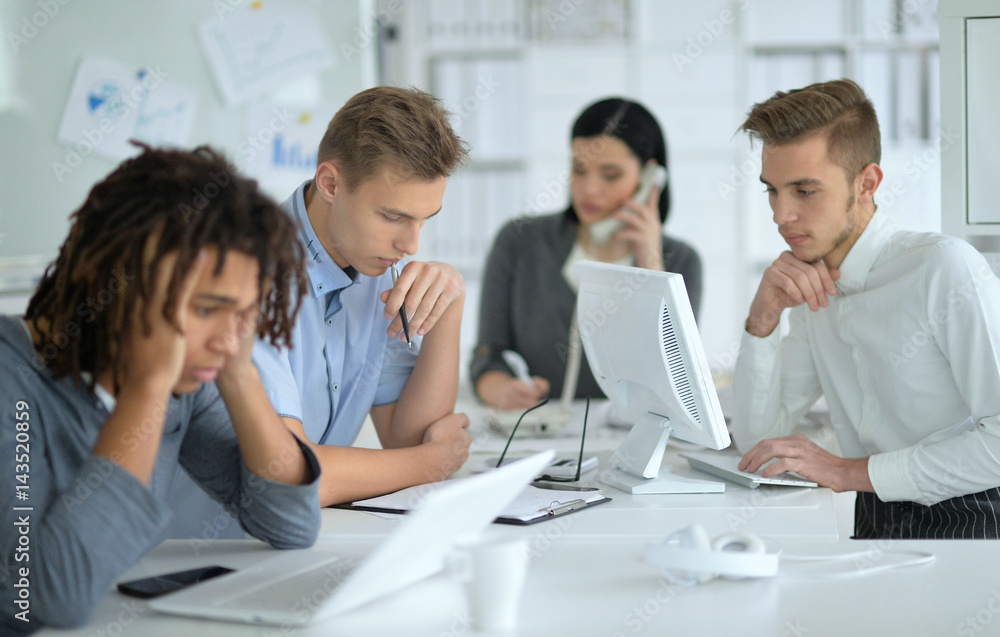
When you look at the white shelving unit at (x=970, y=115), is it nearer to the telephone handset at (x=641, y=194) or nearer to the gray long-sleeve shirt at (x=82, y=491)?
the telephone handset at (x=641, y=194)

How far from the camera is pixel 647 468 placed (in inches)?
56.1

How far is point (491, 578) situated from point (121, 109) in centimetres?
239

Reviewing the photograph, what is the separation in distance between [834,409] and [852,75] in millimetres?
2269

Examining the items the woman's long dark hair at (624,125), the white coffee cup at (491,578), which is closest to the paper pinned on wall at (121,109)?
the woman's long dark hair at (624,125)

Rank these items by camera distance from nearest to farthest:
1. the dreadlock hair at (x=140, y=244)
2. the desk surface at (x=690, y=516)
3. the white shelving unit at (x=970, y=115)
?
1. the dreadlock hair at (x=140, y=244)
2. the desk surface at (x=690, y=516)
3. the white shelving unit at (x=970, y=115)

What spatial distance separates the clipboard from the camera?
1230mm

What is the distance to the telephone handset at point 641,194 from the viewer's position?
251 centimetres

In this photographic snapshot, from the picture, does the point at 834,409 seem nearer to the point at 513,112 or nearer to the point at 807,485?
the point at 807,485

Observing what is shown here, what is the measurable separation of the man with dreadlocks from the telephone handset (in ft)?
5.25

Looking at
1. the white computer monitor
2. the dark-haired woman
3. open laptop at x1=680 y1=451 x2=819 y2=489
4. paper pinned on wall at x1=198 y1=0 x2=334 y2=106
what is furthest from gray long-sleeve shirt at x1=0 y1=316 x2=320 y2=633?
paper pinned on wall at x1=198 y1=0 x2=334 y2=106

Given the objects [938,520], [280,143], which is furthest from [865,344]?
[280,143]

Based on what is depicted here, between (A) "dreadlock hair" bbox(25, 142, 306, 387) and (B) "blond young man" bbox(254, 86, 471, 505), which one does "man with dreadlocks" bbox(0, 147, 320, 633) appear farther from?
(B) "blond young man" bbox(254, 86, 471, 505)

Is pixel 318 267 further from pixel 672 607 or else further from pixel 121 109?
pixel 121 109

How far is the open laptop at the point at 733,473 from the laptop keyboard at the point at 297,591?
2.28 feet
